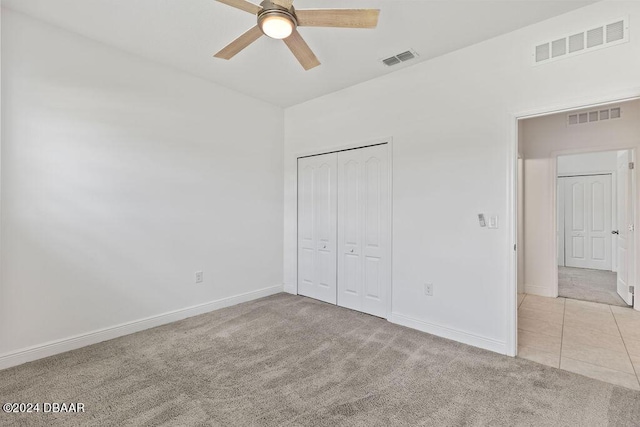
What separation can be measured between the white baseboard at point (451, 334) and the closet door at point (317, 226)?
3.45 feet

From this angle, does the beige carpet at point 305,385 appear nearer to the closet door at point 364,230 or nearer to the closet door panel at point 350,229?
the closet door at point 364,230

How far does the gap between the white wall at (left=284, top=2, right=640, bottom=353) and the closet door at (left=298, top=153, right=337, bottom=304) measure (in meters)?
0.86

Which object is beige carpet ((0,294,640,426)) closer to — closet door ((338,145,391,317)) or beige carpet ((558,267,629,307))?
closet door ((338,145,391,317))

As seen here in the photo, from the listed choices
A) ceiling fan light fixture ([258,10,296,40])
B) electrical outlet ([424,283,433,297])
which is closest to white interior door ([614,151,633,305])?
electrical outlet ([424,283,433,297])

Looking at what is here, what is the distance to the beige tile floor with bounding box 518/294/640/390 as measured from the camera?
7.89ft

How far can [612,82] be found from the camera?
2.24m

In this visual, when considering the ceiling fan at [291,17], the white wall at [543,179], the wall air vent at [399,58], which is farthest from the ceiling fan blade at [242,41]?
the white wall at [543,179]

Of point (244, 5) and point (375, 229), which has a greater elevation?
point (244, 5)

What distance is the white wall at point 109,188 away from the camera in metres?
2.47

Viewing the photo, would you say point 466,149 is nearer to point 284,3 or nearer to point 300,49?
point 300,49

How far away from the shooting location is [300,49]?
2145 millimetres

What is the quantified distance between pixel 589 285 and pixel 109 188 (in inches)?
281

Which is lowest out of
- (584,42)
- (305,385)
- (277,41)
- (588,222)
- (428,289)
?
(305,385)

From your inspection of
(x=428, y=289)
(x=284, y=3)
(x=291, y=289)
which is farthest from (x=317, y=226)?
(x=284, y=3)
